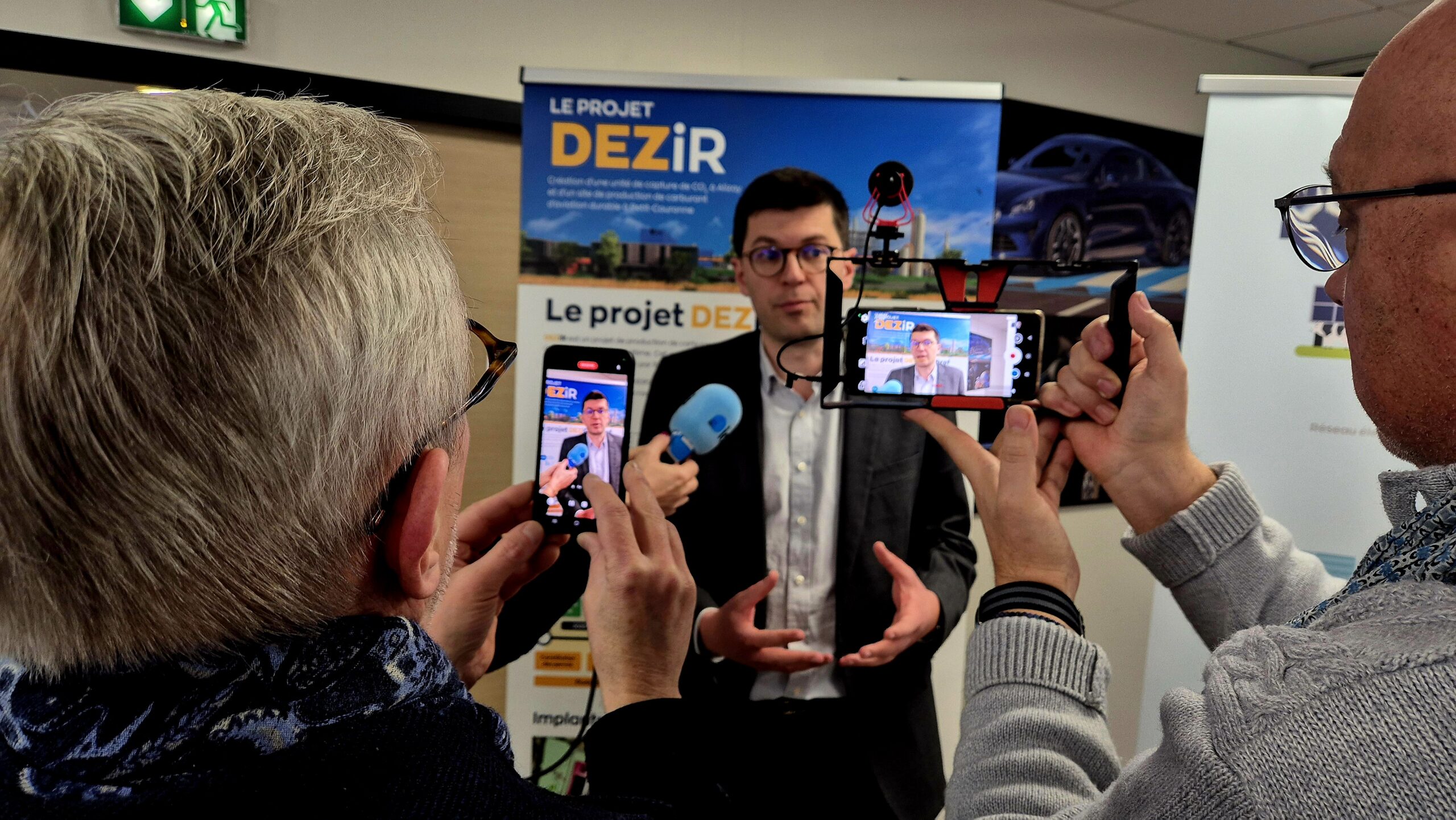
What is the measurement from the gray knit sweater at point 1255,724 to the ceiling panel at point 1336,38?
4007 mm

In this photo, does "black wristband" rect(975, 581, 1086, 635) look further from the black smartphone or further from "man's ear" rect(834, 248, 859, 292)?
"man's ear" rect(834, 248, 859, 292)

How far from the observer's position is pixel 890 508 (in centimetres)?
201

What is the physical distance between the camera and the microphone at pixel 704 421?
1766 millimetres

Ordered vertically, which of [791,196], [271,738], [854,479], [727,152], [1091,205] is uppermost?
[1091,205]

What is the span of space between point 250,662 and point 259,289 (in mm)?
242

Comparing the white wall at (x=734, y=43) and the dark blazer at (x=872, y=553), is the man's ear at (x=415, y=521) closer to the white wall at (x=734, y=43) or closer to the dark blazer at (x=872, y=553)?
the dark blazer at (x=872, y=553)

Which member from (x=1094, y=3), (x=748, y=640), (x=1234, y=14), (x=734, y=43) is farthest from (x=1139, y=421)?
(x=1234, y=14)

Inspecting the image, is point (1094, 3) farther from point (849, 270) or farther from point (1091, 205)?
point (849, 270)

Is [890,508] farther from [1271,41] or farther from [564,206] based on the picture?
[1271,41]

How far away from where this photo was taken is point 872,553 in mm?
1979

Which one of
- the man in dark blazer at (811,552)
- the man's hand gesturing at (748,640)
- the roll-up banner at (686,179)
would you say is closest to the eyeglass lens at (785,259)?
the man in dark blazer at (811,552)

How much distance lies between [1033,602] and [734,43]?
2926mm

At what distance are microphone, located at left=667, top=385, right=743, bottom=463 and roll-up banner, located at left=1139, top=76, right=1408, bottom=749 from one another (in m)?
1.34

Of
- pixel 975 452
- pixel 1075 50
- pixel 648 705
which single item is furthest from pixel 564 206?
pixel 1075 50
